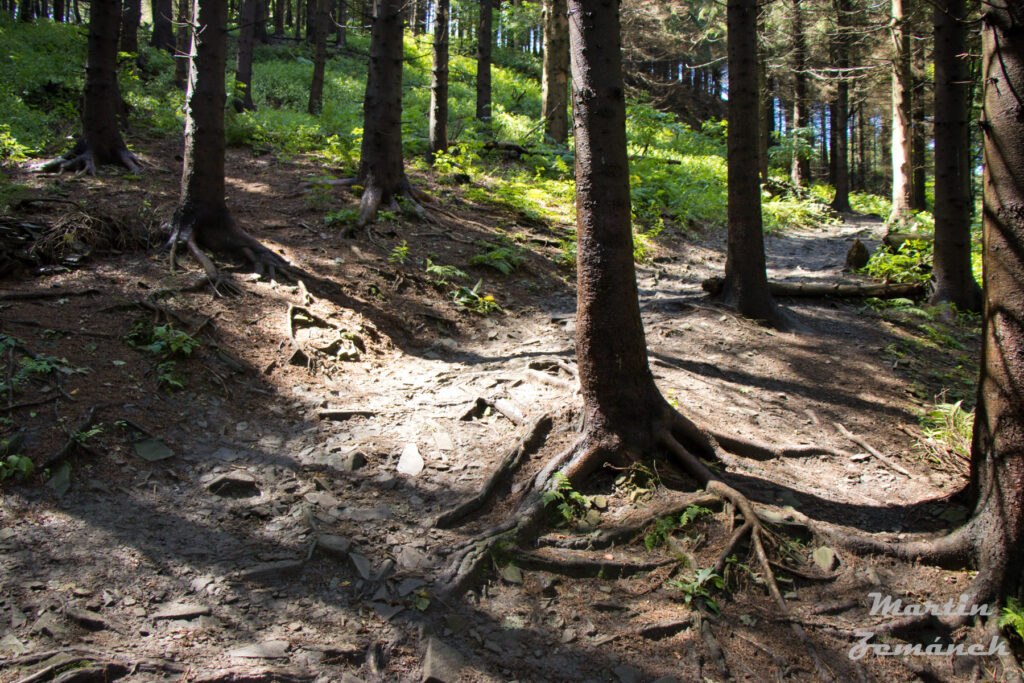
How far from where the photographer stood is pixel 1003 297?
3.73m

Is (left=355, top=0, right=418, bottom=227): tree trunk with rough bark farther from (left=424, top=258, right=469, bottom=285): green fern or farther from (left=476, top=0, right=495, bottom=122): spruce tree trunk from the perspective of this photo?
(left=476, top=0, right=495, bottom=122): spruce tree trunk

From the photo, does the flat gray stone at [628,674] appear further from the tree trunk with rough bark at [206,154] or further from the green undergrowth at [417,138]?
the green undergrowth at [417,138]

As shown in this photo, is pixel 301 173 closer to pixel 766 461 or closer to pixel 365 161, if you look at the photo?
pixel 365 161

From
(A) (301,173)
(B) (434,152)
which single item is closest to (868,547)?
(A) (301,173)

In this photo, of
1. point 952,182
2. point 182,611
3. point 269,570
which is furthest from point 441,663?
point 952,182

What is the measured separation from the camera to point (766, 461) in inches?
215

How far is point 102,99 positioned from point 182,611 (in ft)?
33.2

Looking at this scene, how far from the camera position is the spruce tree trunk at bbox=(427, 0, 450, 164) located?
1330cm

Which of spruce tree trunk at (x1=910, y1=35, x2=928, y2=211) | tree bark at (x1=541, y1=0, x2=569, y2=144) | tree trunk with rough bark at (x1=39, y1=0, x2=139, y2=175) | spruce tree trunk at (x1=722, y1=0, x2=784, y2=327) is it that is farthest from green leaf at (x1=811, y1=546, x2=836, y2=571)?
tree bark at (x1=541, y1=0, x2=569, y2=144)

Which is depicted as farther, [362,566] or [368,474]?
[368,474]

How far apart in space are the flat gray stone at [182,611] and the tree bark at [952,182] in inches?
405

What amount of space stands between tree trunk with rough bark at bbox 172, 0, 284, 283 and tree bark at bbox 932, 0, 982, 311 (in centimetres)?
965

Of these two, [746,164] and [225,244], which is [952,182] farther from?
[225,244]

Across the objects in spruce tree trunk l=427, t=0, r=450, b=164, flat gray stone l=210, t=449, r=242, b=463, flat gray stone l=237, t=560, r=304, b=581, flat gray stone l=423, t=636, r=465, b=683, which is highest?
spruce tree trunk l=427, t=0, r=450, b=164
